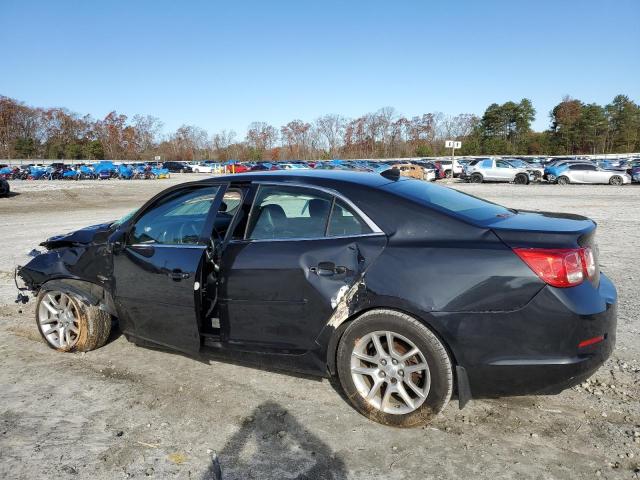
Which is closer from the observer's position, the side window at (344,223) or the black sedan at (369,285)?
the black sedan at (369,285)

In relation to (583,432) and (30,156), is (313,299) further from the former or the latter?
(30,156)

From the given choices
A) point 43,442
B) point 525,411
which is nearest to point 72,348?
point 43,442

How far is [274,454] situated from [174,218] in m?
2.15

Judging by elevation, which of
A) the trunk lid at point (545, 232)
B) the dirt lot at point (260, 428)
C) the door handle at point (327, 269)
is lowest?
the dirt lot at point (260, 428)

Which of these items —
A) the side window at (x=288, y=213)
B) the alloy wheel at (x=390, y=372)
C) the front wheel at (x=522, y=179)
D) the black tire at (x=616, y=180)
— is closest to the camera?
the alloy wheel at (x=390, y=372)

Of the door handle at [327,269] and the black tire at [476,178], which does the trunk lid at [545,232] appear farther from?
the black tire at [476,178]

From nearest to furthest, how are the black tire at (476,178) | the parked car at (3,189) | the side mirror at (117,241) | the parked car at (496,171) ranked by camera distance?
the side mirror at (117,241)
the parked car at (3,189)
the parked car at (496,171)
the black tire at (476,178)

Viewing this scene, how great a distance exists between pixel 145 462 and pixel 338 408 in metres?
1.27

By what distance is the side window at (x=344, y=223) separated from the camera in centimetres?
314

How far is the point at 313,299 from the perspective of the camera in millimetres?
3115

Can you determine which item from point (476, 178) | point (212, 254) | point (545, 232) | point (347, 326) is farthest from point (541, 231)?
point (476, 178)

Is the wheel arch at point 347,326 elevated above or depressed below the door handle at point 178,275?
below

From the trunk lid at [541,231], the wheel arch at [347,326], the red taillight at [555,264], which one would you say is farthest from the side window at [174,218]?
the red taillight at [555,264]

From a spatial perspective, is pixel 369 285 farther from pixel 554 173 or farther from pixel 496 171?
pixel 496 171
